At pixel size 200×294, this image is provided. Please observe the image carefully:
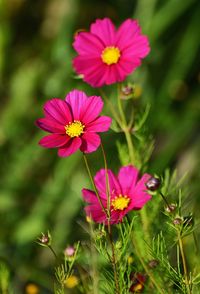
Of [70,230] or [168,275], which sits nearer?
[168,275]

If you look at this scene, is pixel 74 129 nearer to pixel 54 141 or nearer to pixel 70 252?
pixel 54 141

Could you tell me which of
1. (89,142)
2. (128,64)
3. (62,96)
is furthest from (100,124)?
(62,96)

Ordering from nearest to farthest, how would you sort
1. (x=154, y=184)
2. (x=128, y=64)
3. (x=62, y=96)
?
(x=154, y=184) → (x=128, y=64) → (x=62, y=96)

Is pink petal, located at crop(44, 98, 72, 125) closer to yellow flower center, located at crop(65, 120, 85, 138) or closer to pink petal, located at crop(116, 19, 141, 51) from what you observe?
yellow flower center, located at crop(65, 120, 85, 138)

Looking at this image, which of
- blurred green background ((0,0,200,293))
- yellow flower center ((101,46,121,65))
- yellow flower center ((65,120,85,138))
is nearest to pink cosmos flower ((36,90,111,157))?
yellow flower center ((65,120,85,138))

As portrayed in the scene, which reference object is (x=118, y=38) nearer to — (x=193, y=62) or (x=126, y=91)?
(x=126, y=91)

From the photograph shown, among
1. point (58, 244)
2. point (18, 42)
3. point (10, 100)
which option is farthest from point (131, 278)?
point (18, 42)
